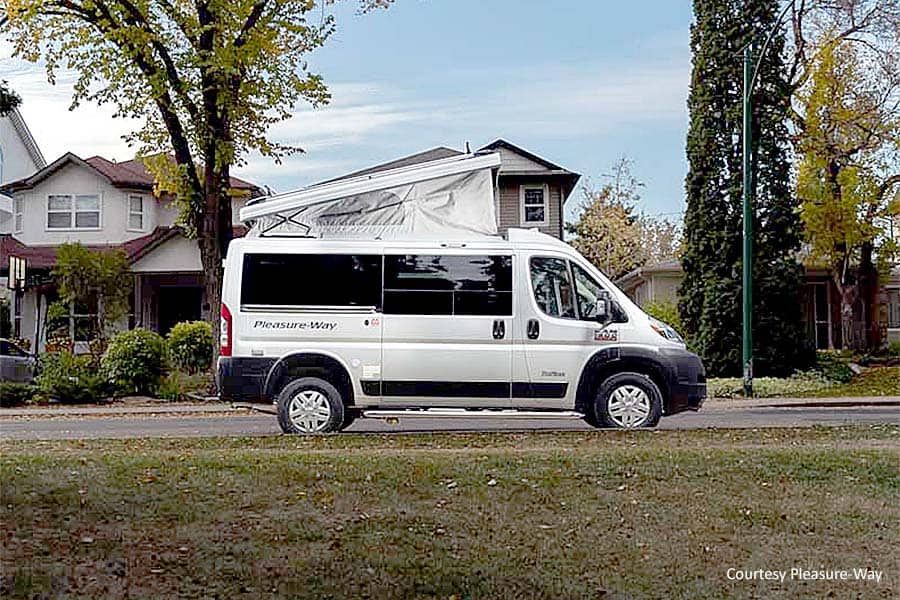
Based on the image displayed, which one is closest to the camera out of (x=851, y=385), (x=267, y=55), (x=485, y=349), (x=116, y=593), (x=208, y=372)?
(x=116, y=593)

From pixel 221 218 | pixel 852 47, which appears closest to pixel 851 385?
pixel 852 47

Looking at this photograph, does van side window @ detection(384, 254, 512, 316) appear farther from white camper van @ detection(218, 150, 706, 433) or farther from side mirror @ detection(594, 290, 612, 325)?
side mirror @ detection(594, 290, 612, 325)

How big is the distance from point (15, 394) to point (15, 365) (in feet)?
4.95

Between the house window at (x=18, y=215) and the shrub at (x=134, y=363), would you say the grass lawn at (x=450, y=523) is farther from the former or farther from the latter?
the house window at (x=18, y=215)

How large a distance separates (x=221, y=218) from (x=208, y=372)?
16.0 feet

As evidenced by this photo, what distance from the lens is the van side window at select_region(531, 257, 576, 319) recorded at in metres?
12.9

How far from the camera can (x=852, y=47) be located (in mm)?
31938

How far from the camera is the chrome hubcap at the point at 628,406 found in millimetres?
Answer: 12742

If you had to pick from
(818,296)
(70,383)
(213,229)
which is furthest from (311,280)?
(818,296)

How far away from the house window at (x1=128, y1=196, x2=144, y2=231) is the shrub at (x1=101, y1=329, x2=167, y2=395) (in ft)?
47.4

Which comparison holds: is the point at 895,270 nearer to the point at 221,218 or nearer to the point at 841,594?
the point at 221,218

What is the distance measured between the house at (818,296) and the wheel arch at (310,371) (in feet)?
76.7

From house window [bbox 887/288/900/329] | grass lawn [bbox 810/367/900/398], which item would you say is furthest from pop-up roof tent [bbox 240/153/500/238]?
house window [bbox 887/288/900/329]

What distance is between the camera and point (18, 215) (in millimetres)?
37594
